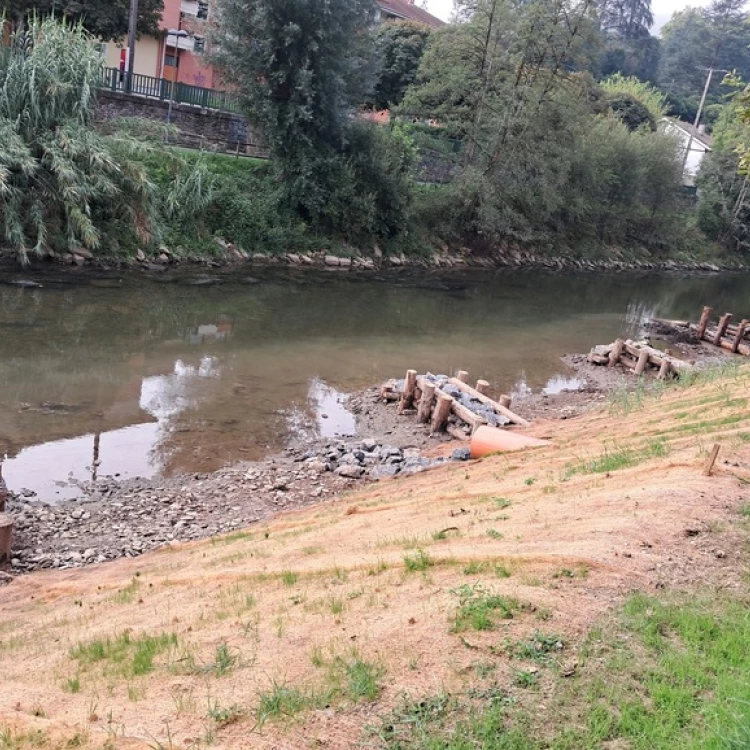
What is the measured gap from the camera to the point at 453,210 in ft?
126

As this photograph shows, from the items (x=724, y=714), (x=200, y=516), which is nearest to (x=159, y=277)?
(x=200, y=516)

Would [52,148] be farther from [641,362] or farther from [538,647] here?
[538,647]

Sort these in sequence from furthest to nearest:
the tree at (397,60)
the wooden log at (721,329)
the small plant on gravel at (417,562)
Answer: the tree at (397,60)
the wooden log at (721,329)
the small plant on gravel at (417,562)

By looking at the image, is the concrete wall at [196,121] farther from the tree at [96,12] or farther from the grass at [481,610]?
the grass at [481,610]

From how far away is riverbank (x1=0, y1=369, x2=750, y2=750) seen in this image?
418 centimetres

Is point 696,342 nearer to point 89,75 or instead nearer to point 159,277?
point 159,277

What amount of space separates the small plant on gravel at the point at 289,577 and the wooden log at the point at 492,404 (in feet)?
26.1

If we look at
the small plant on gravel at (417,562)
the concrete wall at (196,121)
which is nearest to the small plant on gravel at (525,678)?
the small plant on gravel at (417,562)

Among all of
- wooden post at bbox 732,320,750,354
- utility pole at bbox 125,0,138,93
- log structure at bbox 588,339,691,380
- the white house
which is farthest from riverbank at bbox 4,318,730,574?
the white house

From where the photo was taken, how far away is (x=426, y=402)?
14.6m

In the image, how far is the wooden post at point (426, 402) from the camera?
1454cm

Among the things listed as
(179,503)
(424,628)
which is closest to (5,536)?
(179,503)

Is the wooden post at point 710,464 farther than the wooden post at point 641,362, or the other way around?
the wooden post at point 641,362

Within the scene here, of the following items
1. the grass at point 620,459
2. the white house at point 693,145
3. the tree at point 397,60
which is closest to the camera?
the grass at point 620,459
